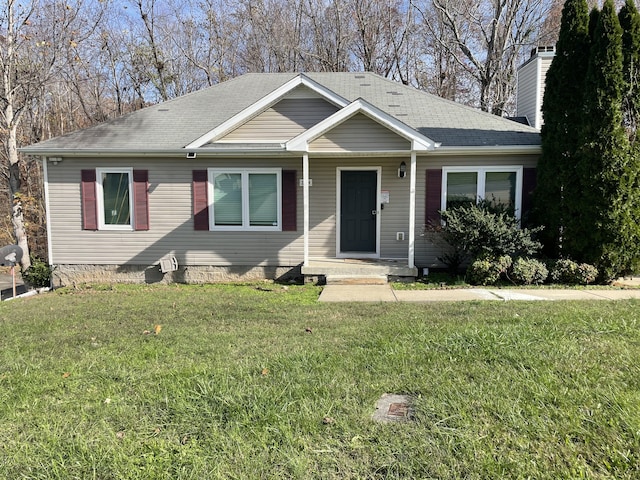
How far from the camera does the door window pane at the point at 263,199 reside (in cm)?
927

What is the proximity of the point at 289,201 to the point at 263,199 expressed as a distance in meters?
0.62

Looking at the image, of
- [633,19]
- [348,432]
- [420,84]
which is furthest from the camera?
[420,84]

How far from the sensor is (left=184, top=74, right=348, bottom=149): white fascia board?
886cm

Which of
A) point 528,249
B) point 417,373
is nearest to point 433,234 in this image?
point 528,249

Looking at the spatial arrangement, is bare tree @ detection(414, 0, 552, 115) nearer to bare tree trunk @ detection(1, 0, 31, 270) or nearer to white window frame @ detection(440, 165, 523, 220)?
white window frame @ detection(440, 165, 523, 220)

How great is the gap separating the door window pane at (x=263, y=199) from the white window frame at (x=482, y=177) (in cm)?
377

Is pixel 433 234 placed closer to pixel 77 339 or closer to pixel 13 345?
pixel 77 339

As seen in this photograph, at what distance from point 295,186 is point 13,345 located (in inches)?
238

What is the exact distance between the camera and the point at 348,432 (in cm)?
240

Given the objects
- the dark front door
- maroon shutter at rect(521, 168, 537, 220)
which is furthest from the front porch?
maroon shutter at rect(521, 168, 537, 220)

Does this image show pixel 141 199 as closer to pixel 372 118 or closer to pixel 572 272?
pixel 372 118

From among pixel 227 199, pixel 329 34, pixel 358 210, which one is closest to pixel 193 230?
pixel 227 199

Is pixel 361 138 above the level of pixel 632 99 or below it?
below

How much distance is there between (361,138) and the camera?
8250 millimetres
